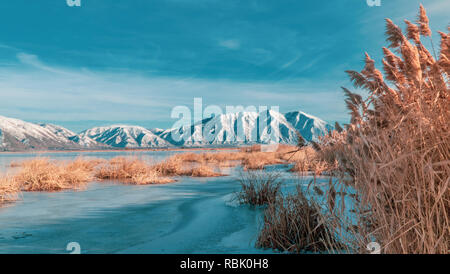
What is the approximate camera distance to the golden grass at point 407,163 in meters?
1.62

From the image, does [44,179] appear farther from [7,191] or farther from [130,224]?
[130,224]

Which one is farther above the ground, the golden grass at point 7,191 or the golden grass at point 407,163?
the golden grass at point 407,163

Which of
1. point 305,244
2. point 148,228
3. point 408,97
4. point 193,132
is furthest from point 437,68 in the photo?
point 193,132

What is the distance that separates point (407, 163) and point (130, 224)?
3.96 meters

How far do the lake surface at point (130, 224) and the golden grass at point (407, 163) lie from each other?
1.41 meters

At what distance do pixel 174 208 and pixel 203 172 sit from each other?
626 cm

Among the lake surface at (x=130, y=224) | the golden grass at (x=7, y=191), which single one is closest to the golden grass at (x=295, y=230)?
the lake surface at (x=130, y=224)

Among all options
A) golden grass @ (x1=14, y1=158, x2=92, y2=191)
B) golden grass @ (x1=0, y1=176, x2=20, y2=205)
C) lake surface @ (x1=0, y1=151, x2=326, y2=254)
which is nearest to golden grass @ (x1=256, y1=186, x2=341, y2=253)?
lake surface @ (x1=0, y1=151, x2=326, y2=254)

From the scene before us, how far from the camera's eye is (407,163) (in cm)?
172

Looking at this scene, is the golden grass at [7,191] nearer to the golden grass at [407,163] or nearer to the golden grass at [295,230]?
the golden grass at [295,230]

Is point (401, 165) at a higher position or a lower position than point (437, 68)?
lower

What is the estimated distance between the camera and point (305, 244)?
3.01m

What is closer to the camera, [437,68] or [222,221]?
[437,68]

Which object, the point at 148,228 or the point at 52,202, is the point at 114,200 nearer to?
the point at 52,202
